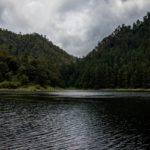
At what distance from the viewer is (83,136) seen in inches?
2088

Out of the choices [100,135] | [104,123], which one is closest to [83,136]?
[100,135]

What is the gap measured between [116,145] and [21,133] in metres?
18.1

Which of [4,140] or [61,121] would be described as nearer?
[4,140]

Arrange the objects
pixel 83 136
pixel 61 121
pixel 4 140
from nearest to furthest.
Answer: pixel 4 140
pixel 83 136
pixel 61 121

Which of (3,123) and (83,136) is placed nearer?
(83,136)

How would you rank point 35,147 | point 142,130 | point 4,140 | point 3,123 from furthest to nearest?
point 3,123, point 142,130, point 4,140, point 35,147

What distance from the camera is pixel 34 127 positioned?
62.4m

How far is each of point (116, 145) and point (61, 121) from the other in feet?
89.4

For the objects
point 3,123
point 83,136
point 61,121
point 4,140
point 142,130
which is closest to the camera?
point 4,140

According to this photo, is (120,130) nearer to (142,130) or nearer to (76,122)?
(142,130)

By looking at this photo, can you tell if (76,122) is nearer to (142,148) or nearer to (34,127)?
(34,127)

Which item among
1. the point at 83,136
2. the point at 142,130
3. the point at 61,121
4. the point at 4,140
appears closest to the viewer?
the point at 4,140

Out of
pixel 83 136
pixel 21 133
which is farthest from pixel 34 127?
pixel 83 136

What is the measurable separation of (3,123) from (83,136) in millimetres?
21843
